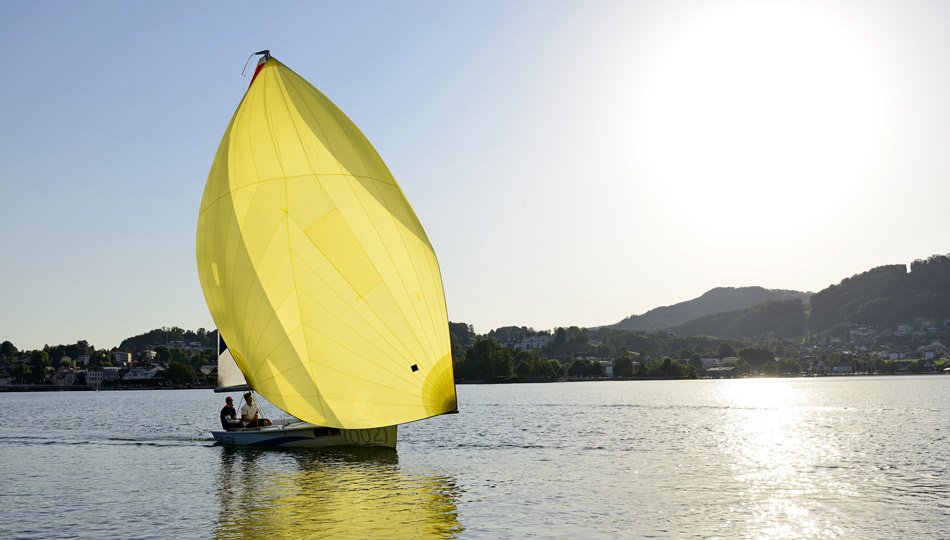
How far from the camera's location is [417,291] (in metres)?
28.6

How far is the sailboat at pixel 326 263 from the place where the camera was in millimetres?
28594

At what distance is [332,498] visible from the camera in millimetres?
27109

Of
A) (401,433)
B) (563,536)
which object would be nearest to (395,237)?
(563,536)

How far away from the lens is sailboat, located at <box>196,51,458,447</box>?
28.6 metres

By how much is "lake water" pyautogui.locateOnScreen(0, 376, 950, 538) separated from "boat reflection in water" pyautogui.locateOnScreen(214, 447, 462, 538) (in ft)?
0.26

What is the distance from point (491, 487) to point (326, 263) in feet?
31.9

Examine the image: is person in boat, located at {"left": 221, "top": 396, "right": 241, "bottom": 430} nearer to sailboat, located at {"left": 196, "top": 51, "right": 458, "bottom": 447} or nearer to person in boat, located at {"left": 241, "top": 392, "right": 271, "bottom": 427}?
person in boat, located at {"left": 241, "top": 392, "right": 271, "bottom": 427}

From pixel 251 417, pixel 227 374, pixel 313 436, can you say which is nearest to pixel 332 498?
pixel 313 436

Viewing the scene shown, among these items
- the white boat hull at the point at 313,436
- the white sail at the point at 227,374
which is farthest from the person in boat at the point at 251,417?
the white sail at the point at 227,374

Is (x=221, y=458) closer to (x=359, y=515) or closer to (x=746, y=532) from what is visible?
(x=359, y=515)

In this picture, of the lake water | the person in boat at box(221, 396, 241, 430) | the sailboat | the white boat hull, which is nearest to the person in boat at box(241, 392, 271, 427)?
the person in boat at box(221, 396, 241, 430)

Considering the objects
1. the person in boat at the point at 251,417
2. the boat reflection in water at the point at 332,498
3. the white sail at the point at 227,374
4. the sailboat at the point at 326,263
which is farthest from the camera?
the white sail at the point at 227,374

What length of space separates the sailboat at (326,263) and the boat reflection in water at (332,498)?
2650mm

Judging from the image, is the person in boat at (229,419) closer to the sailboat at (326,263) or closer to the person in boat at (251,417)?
the person in boat at (251,417)
